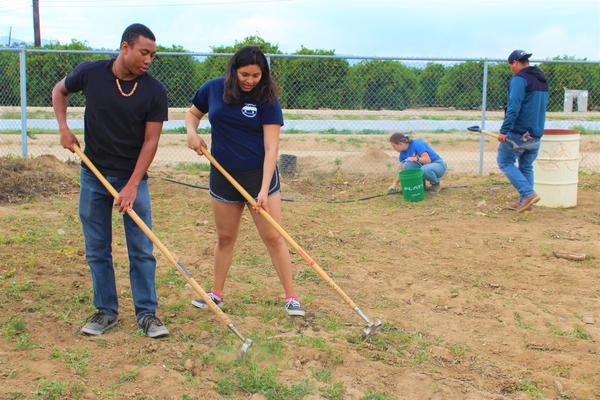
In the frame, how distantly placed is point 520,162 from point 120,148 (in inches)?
233

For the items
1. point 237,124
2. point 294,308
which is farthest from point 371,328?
point 237,124

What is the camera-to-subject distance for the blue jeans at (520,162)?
8555 millimetres

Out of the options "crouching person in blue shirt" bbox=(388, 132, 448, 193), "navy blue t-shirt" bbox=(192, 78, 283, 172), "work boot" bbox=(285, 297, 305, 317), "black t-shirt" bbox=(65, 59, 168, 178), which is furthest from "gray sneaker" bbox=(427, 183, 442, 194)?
"black t-shirt" bbox=(65, 59, 168, 178)

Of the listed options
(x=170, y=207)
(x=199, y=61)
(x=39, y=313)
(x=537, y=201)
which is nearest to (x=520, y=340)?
(x=39, y=313)

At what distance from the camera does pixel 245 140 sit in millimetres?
4613

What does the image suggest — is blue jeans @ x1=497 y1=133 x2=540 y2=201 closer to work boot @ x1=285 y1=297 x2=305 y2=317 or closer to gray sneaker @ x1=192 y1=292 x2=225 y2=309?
work boot @ x1=285 y1=297 x2=305 y2=317

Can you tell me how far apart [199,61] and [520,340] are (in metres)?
17.4

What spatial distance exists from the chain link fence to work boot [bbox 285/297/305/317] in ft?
23.0

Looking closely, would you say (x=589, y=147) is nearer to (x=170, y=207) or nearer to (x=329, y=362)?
(x=170, y=207)

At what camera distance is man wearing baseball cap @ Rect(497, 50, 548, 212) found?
8328mm

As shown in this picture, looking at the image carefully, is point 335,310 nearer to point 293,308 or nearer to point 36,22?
point 293,308

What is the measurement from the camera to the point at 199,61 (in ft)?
68.3

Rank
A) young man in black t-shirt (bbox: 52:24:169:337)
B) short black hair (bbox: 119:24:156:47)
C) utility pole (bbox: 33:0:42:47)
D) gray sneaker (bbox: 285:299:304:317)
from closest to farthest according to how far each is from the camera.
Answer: short black hair (bbox: 119:24:156:47) → young man in black t-shirt (bbox: 52:24:169:337) → gray sneaker (bbox: 285:299:304:317) → utility pole (bbox: 33:0:42:47)

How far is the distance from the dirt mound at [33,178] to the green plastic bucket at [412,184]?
4508 mm
